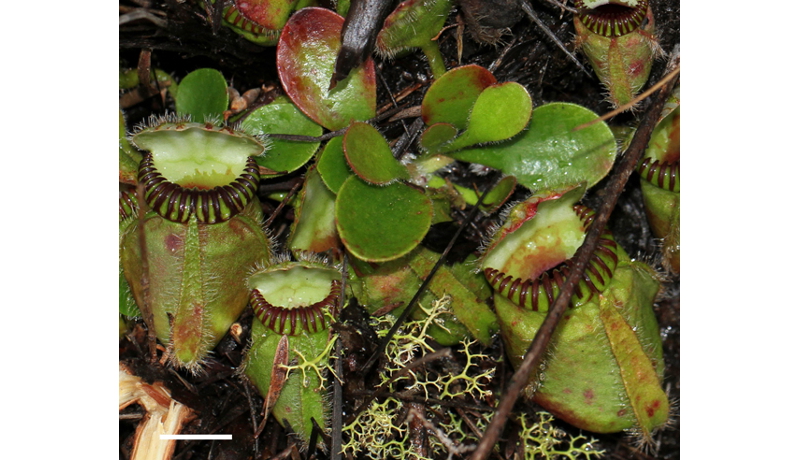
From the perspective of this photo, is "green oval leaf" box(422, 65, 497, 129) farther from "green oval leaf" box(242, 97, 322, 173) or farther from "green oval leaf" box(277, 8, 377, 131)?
"green oval leaf" box(242, 97, 322, 173)

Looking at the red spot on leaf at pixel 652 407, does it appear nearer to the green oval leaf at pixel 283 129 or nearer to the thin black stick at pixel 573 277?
the thin black stick at pixel 573 277

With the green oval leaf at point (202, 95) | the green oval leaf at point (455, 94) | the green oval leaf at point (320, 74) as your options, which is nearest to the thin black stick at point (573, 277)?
the green oval leaf at point (455, 94)

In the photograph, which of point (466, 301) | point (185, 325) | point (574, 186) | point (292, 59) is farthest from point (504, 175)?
point (185, 325)

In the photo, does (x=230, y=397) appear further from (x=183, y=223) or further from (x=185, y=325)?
(x=183, y=223)

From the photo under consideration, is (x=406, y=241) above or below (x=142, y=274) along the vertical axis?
above

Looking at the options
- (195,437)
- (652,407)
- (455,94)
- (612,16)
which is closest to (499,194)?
(455,94)

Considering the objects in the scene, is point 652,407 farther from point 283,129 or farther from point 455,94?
point 283,129
